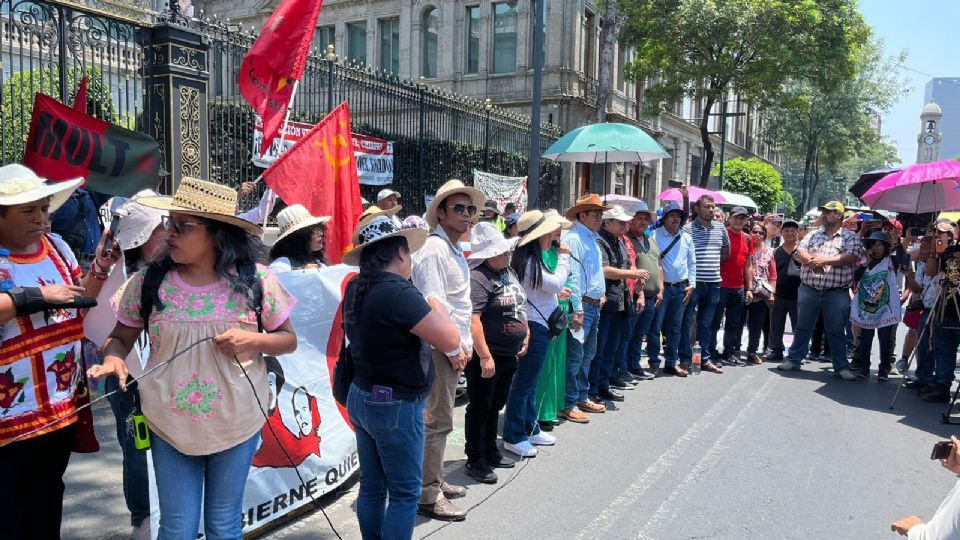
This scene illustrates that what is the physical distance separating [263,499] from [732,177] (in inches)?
1334

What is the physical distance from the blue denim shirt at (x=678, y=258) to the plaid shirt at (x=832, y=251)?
1.62m

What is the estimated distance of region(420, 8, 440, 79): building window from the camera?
2652 cm

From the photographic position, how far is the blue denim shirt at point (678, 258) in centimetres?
796

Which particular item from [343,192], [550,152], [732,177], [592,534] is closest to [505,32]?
[732,177]

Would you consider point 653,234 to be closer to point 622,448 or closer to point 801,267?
point 801,267

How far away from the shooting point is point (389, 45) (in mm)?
27469

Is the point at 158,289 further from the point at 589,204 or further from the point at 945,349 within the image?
the point at 945,349

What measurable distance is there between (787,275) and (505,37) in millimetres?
18426

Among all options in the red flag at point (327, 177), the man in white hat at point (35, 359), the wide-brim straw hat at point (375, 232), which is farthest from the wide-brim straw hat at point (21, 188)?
the red flag at point (327, 177)

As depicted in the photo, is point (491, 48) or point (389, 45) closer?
point (491, 48)

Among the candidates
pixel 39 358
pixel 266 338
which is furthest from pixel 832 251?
pixel 39 358

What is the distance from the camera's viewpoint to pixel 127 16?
6.76 m

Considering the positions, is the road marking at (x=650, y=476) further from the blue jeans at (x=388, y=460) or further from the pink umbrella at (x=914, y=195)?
the pink umbrella at (x=914, y=195)

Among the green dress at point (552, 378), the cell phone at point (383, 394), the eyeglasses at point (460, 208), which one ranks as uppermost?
the eyeglasses at point (460, 208)
